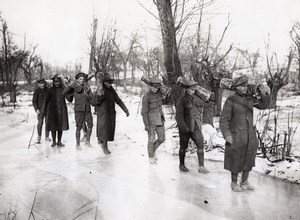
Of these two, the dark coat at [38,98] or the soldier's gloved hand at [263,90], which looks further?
the dark coat at [38,98]

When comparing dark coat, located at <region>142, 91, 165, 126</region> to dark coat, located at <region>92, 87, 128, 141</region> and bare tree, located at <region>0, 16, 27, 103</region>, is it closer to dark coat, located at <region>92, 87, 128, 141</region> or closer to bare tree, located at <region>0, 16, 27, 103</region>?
dark coat, located at <region>92, 87, 128, 141</region>

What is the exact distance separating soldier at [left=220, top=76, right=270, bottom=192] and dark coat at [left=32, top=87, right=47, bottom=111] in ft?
17.7

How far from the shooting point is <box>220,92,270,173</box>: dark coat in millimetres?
5023

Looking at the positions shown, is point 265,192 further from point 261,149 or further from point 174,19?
point 174,19

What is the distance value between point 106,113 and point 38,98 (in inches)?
90.7

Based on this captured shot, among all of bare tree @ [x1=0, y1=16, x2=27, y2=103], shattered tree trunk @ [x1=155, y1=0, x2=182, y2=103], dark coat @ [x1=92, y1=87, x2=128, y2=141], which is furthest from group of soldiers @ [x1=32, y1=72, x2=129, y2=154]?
shattered tree trunk @ [x1=155, y1=0, x2=182, y2=103]

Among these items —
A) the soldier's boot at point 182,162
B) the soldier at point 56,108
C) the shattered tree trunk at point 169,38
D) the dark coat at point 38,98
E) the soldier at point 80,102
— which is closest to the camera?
the soldier's boot at point 182,162

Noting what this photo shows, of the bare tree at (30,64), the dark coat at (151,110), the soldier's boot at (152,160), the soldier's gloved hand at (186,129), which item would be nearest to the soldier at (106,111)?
the dark coat at (151,110)

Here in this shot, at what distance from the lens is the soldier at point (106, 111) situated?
7.61m

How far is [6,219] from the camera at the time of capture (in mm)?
4070

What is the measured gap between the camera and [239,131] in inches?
199

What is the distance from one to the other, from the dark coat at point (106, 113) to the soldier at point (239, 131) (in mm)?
3026

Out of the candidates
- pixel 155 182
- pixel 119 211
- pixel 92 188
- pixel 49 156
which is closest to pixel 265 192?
pixel 155 182

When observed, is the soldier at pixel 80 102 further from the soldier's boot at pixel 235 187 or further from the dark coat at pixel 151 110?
the soldier's boot at pixel 235 187
